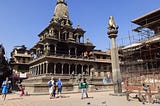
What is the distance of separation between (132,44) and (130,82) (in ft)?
18.9

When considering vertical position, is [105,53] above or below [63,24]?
below

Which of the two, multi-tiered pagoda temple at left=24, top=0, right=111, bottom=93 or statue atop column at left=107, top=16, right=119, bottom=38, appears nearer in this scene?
statue atop column at left=107, top=16, right=119, bottom=38

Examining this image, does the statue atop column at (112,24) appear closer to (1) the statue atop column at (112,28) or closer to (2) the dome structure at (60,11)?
(1) the statue atop column at (112,28)

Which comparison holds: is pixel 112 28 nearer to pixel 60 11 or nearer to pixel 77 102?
pixel 77 102

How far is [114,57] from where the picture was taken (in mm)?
17469

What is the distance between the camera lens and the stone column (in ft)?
55.4

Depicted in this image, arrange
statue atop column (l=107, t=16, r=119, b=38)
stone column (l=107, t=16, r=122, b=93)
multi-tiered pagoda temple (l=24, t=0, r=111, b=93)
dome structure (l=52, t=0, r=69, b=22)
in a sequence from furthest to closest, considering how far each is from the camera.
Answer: dome structure (l=52, t=0, r=69, b=22) < multi-tiered pagoda temple (l=24, t=0, r=111, b=93) < statue atop column (l=107, t=16, r=119, b=38) < stone column (l=107, t=16, r=122, b=93)

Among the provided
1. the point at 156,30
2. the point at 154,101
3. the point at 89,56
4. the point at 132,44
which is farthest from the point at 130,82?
the point at 89,56

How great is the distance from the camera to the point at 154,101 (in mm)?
12469

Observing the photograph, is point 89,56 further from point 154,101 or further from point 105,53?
point 154,101

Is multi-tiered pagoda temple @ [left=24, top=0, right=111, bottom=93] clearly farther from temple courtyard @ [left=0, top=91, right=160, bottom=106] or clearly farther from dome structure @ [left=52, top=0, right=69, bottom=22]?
temple courtyard @ [left=0, top=91, right=160, bottom=106]

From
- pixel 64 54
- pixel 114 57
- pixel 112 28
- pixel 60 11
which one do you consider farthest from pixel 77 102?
pixel 60 11

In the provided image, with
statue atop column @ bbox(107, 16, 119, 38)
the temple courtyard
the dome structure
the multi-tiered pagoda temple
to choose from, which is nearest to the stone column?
statue atop column @ bbox(107, 16, 119, 38)

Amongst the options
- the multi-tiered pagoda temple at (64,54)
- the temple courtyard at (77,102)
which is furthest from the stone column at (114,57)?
the multi-tiered pagoda temple at (64,54)
